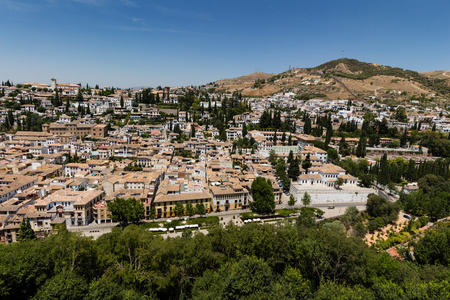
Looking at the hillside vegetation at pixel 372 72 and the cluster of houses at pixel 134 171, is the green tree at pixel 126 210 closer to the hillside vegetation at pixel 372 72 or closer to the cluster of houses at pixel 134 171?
the cluster of houses at pixel 134 171

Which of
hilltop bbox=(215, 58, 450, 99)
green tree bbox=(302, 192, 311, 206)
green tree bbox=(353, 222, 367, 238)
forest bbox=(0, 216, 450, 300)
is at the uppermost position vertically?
hilltop bbox=(215, 58, 450, 99)

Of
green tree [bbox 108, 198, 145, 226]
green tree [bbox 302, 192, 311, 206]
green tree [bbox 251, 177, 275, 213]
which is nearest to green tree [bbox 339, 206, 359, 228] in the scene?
green tree [bbox 302, 192, 311, 206]

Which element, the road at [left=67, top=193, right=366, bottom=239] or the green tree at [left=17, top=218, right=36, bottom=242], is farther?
the road at [left=67, top=193, right=366, bottom=239]

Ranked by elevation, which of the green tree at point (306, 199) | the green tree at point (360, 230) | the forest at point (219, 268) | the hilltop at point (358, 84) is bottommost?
the green tree at point (360, 230)

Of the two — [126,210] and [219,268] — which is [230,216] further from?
[219,268]

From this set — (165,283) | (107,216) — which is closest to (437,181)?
(165,283)

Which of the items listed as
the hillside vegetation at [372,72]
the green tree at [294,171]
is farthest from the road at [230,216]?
the hillside vegetation at [372,72]

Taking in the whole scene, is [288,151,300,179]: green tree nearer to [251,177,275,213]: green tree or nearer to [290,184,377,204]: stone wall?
[290,184,377,204]: stone wall

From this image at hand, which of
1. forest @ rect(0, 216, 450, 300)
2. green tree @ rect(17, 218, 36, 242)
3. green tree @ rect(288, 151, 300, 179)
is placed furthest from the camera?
green tree @ rect(288, 151, 300, 179)

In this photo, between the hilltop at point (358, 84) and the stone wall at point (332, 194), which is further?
the hilltop at point (358, 84)
